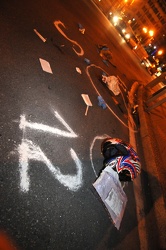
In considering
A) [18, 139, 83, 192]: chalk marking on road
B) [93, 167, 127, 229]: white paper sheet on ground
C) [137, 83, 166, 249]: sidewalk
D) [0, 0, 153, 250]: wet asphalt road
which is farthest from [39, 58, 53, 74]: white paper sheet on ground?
[137, 83, 166, 249]: sidewalk

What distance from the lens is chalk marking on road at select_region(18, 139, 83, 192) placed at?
2.38 m

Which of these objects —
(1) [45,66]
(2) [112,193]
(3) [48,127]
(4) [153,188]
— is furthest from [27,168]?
(4) [153,188]

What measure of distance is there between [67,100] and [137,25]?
80.7 meters

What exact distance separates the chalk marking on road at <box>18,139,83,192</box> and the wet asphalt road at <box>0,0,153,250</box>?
0.04 feet

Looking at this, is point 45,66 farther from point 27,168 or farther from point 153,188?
point 153,188

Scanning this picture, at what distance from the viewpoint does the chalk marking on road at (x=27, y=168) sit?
7.80 ft

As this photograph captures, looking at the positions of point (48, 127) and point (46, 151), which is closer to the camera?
point (46, 151)

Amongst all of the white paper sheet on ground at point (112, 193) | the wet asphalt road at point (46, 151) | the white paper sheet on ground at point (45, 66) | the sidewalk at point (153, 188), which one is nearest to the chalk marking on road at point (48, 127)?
the wet asphalt road at point (46, 151)

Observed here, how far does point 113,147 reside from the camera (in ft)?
13.1

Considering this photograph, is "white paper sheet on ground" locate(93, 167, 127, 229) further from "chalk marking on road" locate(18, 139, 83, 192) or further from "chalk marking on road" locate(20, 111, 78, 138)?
"chalk marking on road" locate(20, 111, 78, 138)

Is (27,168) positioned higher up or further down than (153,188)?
higher up

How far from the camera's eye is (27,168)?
2461mm

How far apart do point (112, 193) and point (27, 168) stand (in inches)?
65.7

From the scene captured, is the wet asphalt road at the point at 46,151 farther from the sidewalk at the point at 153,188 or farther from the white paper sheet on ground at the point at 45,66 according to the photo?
the sidewalk at the point at 153,188
